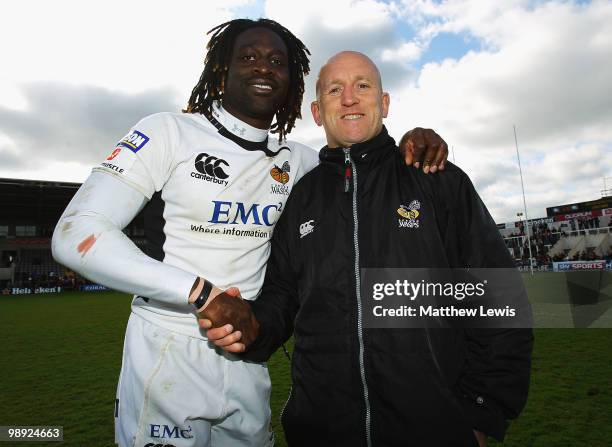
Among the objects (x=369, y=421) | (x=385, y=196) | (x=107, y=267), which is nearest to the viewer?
(x=107, y=267)

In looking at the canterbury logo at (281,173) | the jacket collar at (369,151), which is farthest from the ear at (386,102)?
the canterbury logo at (281,173)

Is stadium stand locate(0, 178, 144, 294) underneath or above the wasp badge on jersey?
above

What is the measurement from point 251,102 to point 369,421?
164 centimetres

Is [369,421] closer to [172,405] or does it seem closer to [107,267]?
[172,405]

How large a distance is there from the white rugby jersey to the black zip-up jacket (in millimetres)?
191

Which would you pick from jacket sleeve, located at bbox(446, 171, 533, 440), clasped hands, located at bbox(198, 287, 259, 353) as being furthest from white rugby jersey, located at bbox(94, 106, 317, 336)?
jacket sleeve, located at bbox(446, 171, 533, 440)

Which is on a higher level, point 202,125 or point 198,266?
point 202,125

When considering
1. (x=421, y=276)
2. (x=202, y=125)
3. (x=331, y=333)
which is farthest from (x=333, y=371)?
(x=202, y=125)

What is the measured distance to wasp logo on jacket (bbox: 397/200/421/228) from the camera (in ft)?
6.05

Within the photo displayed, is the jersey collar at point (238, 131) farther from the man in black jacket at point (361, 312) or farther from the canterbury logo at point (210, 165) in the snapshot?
the man in black jacket at point (361, 312)

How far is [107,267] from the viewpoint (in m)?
1.55

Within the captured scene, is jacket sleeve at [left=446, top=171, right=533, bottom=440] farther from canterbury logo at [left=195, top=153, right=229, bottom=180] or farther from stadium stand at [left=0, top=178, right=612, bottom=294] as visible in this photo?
stadium stand at [left=0, top=178, right=612, bottom=294]

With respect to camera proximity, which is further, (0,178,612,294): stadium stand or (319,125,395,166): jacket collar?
(0,178,612,294): stadium stand
